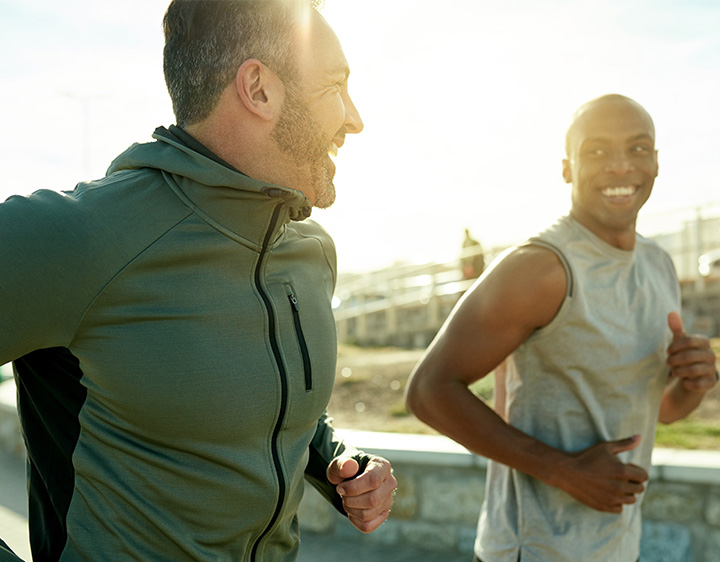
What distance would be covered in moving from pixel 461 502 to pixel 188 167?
3550mm

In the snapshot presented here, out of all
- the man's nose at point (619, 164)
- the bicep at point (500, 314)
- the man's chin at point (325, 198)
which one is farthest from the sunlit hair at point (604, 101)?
the man's chin at point (325, 198)

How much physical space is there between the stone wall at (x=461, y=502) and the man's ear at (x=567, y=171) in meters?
1.88

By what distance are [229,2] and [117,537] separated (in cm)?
108

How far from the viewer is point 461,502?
184 inches

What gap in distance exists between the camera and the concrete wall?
13.1 feet

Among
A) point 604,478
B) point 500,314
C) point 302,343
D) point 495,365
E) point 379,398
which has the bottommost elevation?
point 379,398

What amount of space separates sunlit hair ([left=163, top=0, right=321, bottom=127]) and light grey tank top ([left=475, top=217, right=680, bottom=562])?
1206 millimetres

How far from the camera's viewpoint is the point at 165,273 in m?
1.53

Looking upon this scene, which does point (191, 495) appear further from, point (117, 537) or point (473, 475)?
point (473, 475)

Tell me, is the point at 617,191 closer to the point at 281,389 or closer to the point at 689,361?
the point at 689,361

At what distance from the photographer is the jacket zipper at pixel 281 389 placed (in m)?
1.63

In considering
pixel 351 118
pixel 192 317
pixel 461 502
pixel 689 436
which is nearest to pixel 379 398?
pixel 689 436

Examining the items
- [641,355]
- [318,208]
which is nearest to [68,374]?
[318,208]

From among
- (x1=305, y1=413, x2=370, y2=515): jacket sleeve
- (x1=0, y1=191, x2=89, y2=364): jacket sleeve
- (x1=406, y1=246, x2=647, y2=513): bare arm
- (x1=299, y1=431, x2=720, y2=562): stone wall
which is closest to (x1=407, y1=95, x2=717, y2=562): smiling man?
(x1=406, y1=246, x2=647, y2=513): bare arm
